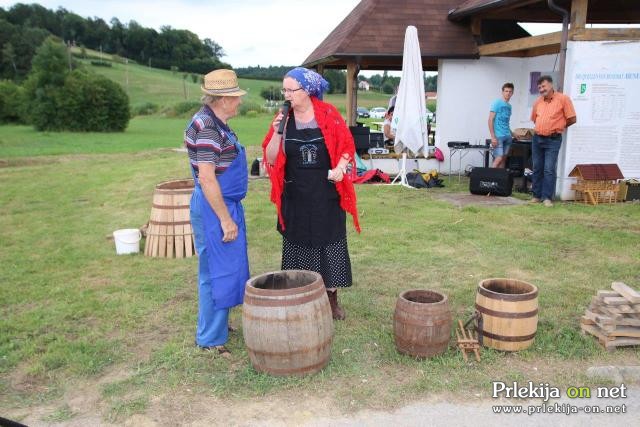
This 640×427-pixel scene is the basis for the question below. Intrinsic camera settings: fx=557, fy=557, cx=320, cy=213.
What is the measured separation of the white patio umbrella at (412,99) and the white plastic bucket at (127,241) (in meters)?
5.62

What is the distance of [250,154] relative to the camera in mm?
16938

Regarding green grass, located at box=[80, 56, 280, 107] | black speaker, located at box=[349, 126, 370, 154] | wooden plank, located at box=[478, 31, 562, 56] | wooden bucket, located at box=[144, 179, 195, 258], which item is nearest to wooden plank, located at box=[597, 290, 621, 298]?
wooden bucket, located at box=[144, 179, 195, 258]

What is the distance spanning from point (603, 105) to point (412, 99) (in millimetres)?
3175

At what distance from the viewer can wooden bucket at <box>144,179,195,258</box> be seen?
20.5 feet

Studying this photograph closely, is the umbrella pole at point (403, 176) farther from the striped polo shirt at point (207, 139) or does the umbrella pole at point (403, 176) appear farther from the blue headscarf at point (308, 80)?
the striped polo shirt at point (207, 139)

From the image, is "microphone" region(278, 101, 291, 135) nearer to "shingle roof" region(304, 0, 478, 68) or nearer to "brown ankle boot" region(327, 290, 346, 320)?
"brown ankle boot" region(327, 290, 346, 320)

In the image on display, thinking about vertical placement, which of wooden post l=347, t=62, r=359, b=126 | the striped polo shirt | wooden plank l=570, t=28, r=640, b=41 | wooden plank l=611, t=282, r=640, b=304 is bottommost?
wooden plank l=611, t=282, r=640, b=304

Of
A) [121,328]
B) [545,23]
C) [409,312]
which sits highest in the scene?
[545,23]

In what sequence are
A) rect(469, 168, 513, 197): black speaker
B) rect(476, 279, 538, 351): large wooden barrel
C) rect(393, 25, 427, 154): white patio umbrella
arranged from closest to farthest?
rect(476, 279, 538, 351): large wooden barrel → rect(469, 168, 513, 197): black speaker → rect(393, 25, 427, 154): white patio umbrella

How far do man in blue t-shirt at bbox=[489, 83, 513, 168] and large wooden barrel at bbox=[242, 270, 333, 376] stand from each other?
302 inches

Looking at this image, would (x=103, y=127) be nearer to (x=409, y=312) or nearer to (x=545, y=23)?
(x=545, y=23)

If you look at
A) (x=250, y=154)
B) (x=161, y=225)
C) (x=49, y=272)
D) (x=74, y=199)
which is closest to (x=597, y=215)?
(x=161, y=225)

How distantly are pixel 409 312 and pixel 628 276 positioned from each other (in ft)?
9.47

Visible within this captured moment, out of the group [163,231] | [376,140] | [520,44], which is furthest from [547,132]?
[163,231]
